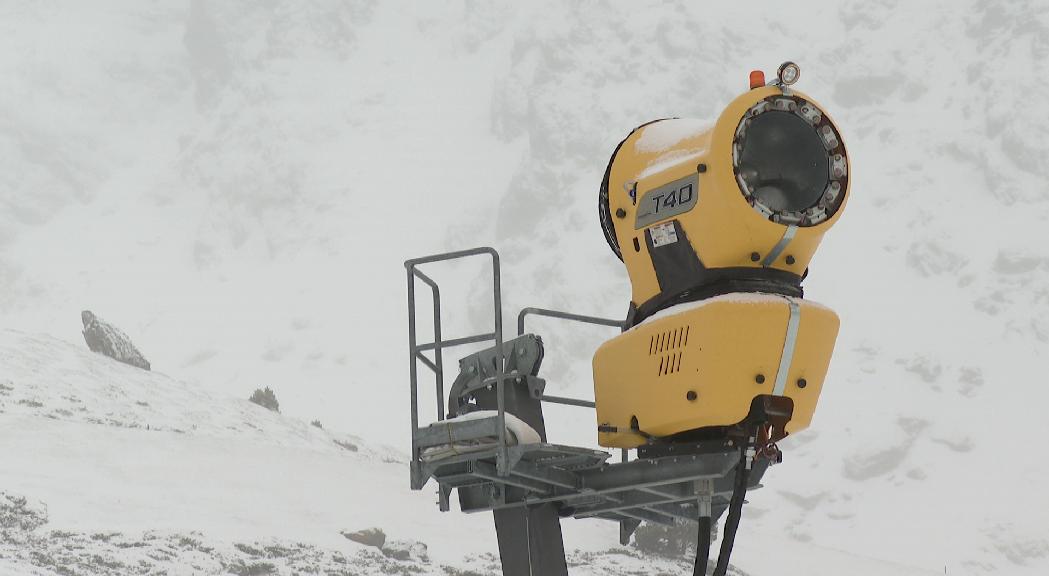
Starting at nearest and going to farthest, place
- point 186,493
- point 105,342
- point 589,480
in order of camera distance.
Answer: point 589,480 < point 186,493 < point 105,342

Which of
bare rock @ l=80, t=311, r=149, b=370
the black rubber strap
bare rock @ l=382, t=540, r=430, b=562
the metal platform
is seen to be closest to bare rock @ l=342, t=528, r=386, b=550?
bare rock @ l=382, t=540, r=430, b=562

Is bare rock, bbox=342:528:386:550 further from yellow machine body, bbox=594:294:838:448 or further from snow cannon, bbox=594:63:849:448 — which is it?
yellow machine body, bbox=594:294:838:448

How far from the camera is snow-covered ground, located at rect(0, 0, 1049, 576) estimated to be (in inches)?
2837

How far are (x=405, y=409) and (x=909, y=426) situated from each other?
31915 millimetres

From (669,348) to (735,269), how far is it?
488 mm

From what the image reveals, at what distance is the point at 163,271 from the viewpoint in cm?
12162

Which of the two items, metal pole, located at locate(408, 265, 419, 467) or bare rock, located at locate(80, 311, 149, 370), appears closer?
metal pole, located at locate(408, 265, 419, 467)

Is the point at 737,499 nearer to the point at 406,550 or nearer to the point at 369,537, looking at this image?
the point at 406,550

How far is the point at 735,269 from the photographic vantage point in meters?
6.32

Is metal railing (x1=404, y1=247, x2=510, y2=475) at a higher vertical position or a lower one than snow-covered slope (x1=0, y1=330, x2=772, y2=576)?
higher

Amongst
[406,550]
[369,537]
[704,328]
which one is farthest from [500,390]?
[369,537]

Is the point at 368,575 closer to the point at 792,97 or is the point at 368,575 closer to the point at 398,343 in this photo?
the point at 792,97

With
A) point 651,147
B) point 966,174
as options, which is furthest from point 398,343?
point 651,147

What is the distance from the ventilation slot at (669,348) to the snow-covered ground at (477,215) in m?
32.0
